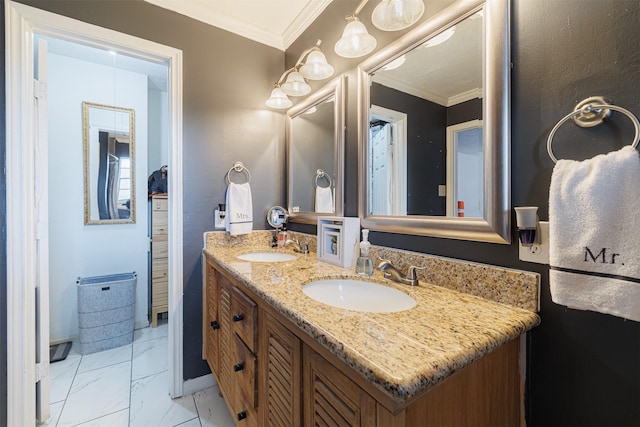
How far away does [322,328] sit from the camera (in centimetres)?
61

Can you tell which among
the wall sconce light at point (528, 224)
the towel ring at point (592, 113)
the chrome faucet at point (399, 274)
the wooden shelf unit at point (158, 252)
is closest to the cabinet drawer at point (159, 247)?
the wooden shelf unit at point (158, 252)

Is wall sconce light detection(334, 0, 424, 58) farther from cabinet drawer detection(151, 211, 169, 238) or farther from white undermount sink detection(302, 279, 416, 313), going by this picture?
cabinet drawer detection(151, 211, 169, 238)

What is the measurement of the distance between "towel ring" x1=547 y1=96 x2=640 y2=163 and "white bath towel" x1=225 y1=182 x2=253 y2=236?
1525 millimetres

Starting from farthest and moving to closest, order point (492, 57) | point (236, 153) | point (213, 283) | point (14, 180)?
point (236, 153) < point (213, 283) < point (14, 180) < point (492, 57)

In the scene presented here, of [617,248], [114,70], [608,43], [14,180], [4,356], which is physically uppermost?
[114,70]

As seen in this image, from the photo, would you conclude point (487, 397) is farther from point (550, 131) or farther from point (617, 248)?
point (550, 131)

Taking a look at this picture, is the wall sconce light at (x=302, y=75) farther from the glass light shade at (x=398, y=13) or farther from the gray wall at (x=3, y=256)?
the gray wall at (x=3, y=256)

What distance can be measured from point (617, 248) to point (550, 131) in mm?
320

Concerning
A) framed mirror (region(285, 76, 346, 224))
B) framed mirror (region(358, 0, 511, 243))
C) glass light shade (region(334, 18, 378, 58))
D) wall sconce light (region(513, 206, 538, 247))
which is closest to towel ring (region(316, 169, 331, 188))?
framed mirror (region(285, 76, 346, 224))

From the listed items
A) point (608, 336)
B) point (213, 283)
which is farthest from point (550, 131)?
point (213, 283)

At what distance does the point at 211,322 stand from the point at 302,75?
4.90 ft

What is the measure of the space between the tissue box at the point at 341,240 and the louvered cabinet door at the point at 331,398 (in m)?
0.57

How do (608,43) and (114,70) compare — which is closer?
(608,43)

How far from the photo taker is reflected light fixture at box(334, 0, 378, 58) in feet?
3.61
